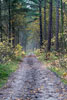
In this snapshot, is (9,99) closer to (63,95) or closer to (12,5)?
(63,95)

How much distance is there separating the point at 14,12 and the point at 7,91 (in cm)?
1924

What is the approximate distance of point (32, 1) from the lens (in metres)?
28.0

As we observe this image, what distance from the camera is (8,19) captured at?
23016 millimetres

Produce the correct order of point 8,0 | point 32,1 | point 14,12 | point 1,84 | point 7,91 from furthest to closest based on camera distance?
1. point 32,1
2. point 14,12
3. point 8,0
4. point 1,84
5. point 7,91

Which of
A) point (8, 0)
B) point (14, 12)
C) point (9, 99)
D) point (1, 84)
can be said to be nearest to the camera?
point (9, 99)

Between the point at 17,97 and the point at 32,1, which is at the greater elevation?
the point at 32,1

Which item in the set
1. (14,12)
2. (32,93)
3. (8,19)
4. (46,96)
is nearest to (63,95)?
(46,96)

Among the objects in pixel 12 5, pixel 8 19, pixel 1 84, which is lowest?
pixel 1 84

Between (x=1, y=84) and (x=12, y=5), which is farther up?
(x=12, y=5)

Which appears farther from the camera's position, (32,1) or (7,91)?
(32,1)

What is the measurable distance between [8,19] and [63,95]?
18.2 meters

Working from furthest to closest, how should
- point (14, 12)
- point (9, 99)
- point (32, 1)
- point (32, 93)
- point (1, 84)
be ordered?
point (32, 1) < point (14, 12) < point (1, 84) < point (32, 93) < point (9, 99)

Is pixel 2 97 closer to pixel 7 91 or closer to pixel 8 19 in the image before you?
pixel 7 91

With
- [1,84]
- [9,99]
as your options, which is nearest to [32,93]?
[9,99]
